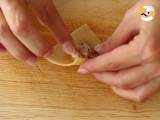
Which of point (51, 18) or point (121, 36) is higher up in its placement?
point (51, 18)

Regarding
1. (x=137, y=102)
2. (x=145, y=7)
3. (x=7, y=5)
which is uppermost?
(x=7, y=5)

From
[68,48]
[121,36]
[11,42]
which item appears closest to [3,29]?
[11,42]

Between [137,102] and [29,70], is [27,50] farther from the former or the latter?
[137,102]

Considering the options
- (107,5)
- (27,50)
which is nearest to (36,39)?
(27,50)

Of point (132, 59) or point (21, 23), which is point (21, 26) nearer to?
point (21, 23)

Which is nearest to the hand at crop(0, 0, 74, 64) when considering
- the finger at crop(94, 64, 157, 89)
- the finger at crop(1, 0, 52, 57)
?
the finger at crop(1, 0, 52, 57)

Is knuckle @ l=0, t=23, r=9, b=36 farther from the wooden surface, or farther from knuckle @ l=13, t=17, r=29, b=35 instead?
the wooden surface

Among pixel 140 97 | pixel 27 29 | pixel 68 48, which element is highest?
pixel 27 29
